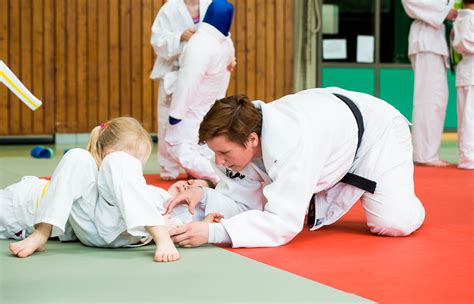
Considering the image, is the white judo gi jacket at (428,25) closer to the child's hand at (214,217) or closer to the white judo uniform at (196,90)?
the white judo uniform at (196,90)

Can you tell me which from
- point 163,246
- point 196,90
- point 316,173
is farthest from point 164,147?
point 163,246

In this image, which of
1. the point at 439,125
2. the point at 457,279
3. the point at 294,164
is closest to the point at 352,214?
the point at 294,164

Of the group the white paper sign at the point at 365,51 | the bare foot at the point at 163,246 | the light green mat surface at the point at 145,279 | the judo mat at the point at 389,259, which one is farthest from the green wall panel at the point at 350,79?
the bare foot at the point at 163,246

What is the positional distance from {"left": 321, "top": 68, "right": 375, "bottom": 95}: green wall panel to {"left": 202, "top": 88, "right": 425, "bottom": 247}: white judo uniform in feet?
23.3

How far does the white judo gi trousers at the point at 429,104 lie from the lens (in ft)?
21.8

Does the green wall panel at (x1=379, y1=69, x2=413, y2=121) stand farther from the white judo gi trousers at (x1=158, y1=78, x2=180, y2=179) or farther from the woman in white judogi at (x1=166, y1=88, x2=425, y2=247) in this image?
the woman in white judogi at (x1=166, y1=88, x2=425, y2=247)

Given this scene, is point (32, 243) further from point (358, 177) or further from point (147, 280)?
point (358, 177)

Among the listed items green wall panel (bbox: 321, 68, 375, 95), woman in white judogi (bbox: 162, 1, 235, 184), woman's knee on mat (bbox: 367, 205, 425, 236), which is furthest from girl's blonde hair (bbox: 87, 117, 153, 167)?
green wall panel (bbox: 321, 68, 375, 95)

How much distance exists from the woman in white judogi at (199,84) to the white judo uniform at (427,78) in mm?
2049

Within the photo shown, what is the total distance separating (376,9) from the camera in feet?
34.8

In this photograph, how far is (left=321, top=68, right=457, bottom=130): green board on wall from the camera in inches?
411

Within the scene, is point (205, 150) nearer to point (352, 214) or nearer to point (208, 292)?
point (352, 214)

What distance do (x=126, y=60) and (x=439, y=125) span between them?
429 centimetres

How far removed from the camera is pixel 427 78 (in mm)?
6684
